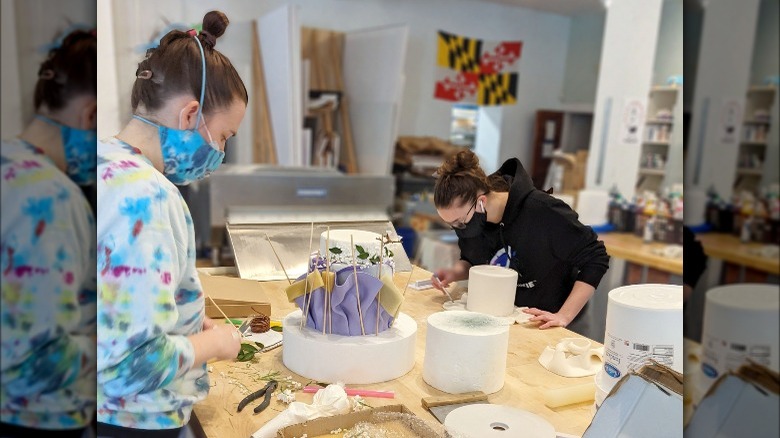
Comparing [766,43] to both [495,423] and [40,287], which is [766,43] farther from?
[495,423]

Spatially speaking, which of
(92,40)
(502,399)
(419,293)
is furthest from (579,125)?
(92,40)

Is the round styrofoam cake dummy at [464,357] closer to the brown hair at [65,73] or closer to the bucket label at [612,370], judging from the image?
the bucket label at [612,370]

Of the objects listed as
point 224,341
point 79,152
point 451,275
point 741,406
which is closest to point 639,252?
point 451,275

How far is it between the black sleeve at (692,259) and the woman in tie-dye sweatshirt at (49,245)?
491 mm

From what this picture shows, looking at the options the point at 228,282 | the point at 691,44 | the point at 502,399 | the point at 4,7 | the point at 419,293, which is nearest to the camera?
the point at 4,7

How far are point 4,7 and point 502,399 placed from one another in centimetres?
107

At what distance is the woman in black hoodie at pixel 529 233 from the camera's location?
1533mm

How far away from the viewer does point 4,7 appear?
330 millimetres

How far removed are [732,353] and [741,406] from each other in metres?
0.05

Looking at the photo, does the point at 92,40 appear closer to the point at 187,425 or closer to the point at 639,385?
the point at 187,425

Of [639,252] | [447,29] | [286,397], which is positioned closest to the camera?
[286,397]

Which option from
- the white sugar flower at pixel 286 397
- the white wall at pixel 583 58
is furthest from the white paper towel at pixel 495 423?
the white wall at pixel 583 58

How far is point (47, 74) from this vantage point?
1.12 feet

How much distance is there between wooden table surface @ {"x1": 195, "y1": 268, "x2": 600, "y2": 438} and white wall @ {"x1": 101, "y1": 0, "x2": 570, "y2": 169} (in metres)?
2.73
